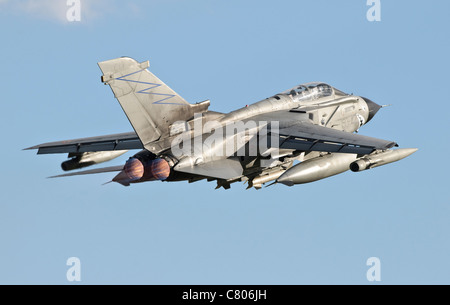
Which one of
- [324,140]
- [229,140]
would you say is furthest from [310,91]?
[229,140]

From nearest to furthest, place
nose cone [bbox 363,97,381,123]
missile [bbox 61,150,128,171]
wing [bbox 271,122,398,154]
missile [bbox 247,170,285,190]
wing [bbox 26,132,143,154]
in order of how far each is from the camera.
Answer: wing [bbox 271,122,398,154] < missile [bbox 247,170,285,190] < wing [bbox 26,132,143,154] < missile [bbox 61,150,128,171] < nose cone [bbox 363,97,381,123]

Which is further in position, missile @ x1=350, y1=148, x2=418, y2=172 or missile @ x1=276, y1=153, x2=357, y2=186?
missile @ x1=350, y1=148, x2=418, y2=172

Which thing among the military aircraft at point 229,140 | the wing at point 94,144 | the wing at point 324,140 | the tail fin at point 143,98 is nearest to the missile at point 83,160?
the military aircraft at point 229,140

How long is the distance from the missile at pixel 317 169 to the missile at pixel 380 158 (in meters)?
0.58

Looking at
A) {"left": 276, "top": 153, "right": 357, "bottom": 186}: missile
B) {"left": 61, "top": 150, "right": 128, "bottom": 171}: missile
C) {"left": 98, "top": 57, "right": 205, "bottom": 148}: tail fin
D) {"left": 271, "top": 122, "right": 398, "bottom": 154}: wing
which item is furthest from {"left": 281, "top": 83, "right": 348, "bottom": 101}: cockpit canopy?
{"left": 61, "top": 150, "right": 128, "bottom": 171}: missile

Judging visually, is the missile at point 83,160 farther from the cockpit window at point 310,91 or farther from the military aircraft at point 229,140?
the cockpit window at point 310,91

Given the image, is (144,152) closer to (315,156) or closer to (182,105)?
(182,105)

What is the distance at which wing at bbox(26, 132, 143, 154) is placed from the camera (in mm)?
35625

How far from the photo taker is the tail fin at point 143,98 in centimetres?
3016

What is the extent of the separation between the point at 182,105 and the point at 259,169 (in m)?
4.02

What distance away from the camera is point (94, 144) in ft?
118

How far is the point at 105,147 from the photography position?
35.9 meters

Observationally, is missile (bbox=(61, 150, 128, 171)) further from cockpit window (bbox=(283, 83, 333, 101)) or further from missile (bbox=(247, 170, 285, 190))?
cockpit window (bbox=(283, 83, 333, 101))

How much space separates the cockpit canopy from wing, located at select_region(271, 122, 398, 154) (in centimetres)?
286
